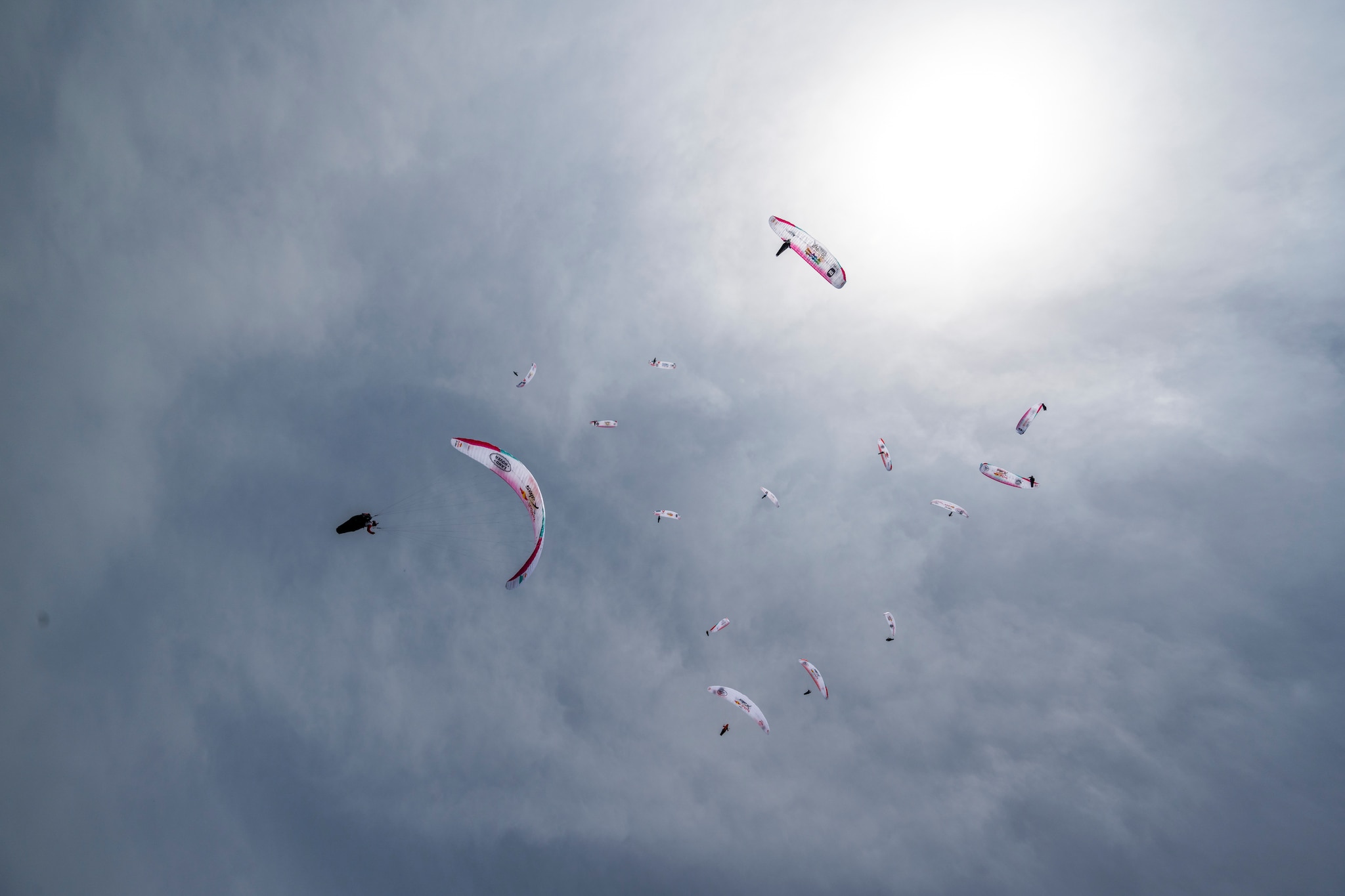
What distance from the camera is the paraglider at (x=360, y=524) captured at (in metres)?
34.2

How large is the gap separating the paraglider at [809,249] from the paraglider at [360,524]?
38394 mm

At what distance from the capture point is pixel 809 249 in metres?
29.6

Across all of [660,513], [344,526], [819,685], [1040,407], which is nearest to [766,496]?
[660,513]

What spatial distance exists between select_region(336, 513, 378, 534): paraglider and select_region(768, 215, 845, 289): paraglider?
38394 mm

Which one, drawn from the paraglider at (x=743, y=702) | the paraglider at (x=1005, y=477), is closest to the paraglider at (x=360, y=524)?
the paraglider at (x=743, y=702)

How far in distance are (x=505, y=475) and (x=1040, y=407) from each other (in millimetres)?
47860

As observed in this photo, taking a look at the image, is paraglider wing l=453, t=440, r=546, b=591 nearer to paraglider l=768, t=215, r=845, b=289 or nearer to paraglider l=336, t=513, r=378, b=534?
paraglider l=336, t=513, r=378, b=534

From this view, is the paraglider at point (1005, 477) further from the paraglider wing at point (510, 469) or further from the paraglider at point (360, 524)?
the paraglider at point (360, 524)

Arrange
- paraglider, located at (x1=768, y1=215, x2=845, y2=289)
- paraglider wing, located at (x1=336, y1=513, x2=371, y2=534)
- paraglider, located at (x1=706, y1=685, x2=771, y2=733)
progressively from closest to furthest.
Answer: paraglider, located at (x1=768, y1=215, x2=845, y2=289), paraglider wing, located at (x1=336, y1=513, x2=371, y2=534), paraglider, located at (x1=706, y1=685, x2=771, y2=733)

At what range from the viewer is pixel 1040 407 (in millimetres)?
39688

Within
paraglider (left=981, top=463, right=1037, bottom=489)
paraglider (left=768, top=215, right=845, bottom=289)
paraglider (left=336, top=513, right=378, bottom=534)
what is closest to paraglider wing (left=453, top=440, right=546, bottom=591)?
paraglider (left=336, top=513, right=378, bottom=534)

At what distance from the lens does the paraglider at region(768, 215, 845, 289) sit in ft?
96.7

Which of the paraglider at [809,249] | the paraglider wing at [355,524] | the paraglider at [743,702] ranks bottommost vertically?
the paraglider wing at [355,524]

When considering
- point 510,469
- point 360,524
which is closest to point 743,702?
point 510,469
